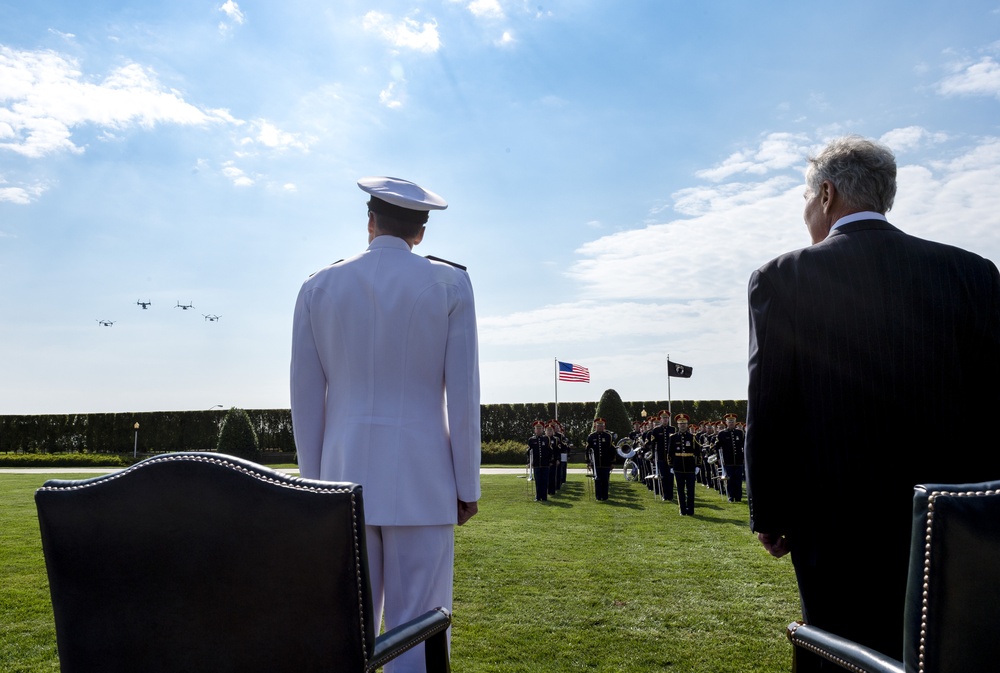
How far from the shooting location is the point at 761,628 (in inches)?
217

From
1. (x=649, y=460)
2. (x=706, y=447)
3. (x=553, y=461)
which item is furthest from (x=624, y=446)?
(x=553, y=461)

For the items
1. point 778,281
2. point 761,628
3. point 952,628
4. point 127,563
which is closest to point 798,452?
point 778,281

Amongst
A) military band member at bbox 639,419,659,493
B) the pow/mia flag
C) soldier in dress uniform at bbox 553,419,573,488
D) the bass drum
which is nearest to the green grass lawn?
military band member at bbox 639,419,659,493

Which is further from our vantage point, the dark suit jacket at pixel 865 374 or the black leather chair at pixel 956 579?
the dark suit jacket at pixel 865 374

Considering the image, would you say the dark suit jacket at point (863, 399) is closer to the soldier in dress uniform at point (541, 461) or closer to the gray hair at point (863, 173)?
the gray hair at point (863, 173)

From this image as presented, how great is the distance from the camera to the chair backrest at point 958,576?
1.56 metres

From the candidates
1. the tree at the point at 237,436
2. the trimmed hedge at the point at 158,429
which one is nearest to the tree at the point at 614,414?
the trimmed hedge at the point at 158,429

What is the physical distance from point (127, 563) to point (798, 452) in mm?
1917

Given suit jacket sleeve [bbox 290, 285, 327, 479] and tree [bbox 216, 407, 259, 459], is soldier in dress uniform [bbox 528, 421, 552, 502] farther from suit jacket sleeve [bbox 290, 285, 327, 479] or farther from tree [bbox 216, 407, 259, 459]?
tree [bbox 216, 407, 259, 459]

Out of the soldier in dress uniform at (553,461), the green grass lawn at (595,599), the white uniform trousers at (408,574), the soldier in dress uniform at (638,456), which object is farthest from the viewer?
the soldier in dress uniform at (638,456)

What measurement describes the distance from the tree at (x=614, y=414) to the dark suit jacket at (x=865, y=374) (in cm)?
3024

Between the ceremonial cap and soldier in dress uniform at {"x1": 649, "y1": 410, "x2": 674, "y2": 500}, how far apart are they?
13603 millimetres

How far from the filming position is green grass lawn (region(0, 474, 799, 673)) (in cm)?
487

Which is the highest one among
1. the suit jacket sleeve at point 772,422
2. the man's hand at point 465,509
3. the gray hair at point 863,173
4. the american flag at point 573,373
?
the american flag at point 573,373
